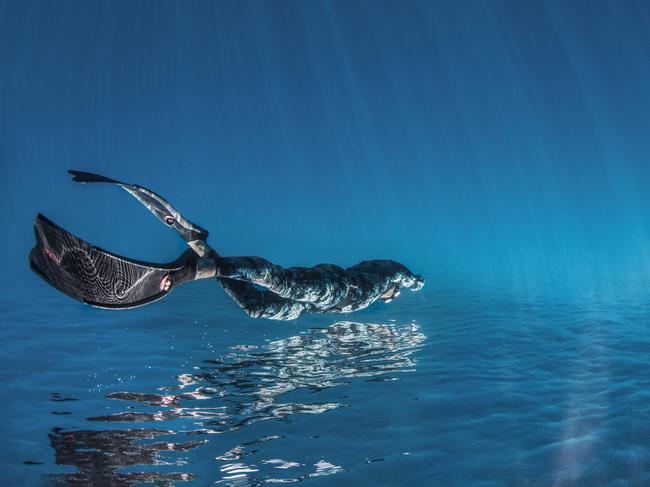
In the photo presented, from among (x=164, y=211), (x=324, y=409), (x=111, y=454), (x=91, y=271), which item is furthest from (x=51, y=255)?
(x=324, y=409)

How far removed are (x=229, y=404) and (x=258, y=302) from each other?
2194 millimetres

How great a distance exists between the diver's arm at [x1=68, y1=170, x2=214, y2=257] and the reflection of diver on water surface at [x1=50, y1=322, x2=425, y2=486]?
217cm

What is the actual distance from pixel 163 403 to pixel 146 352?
12.0 feet

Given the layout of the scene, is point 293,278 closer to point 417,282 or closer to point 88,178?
point 88,178

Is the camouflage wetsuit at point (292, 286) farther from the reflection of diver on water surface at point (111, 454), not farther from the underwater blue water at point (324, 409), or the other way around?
the reflection of diver on water surface at point (111, 454)

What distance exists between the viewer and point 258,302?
26.3ft

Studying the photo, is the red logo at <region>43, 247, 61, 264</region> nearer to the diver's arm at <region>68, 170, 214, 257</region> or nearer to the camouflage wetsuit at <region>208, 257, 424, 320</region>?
the diver's arm at <region>68, 170, 214, 257</region>

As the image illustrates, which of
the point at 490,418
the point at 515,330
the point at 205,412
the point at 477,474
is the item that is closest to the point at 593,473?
the point at 477,474

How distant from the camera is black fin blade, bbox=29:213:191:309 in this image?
5.57 meters

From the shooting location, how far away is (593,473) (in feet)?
13.9

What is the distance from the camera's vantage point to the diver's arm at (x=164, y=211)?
569 centimetres

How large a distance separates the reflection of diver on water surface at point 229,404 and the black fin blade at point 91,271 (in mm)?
1495

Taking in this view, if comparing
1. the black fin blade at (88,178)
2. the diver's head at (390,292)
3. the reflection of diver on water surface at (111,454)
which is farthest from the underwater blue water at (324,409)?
the black fin blade at (88,178)

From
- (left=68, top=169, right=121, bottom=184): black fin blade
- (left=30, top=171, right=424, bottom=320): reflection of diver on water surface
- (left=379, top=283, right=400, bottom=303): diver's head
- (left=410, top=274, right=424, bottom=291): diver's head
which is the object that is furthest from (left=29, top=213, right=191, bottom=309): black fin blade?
(left=410, top=274, right=424, bottom=291): diver's head
